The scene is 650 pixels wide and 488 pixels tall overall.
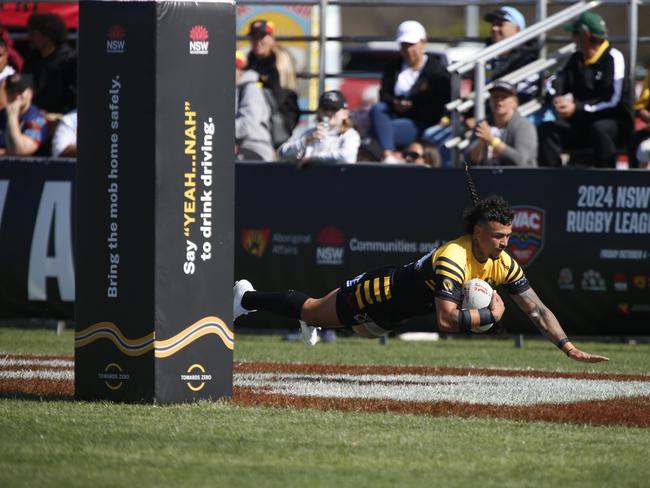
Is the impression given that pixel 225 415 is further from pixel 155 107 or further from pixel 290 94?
pixel 290 94

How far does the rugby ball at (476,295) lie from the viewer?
9297 millimetres

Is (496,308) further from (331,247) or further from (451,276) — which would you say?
(331,247)

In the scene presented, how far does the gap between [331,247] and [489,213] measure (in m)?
4.42

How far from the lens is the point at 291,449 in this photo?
6.75 m

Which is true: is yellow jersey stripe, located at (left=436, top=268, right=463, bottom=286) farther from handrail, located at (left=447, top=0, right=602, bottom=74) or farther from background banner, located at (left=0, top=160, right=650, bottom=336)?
handrail, located at (left=447, top=0, right=602, bottom=74)

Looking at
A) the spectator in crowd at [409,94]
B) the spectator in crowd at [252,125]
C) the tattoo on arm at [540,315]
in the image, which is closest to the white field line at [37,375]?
the tattoo on arm at [540,315]

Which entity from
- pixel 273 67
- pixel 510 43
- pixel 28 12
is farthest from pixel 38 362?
pixel 28 12

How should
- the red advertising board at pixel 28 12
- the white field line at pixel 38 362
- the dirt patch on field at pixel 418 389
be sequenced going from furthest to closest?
the red advertising board at pixel 28 12 → the white field line at pixel 38 362 → the dirt patch on field at pixel 418 389

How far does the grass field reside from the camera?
6.05 meters

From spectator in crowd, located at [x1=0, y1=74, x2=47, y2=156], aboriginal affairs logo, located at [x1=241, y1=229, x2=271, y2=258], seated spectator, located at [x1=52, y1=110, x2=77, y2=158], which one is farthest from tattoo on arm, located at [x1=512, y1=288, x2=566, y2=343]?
spectator in crowd, located at [x1=0, y1=74, x2=47, y2=156]

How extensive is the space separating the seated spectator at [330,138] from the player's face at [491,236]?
4508 mm

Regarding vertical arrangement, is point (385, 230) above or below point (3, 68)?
below

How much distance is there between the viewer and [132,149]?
26.9 feet

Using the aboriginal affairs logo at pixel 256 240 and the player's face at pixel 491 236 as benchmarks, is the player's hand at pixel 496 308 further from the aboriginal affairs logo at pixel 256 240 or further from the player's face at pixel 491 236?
the aboriginal affairs logo at pixel 256 240
